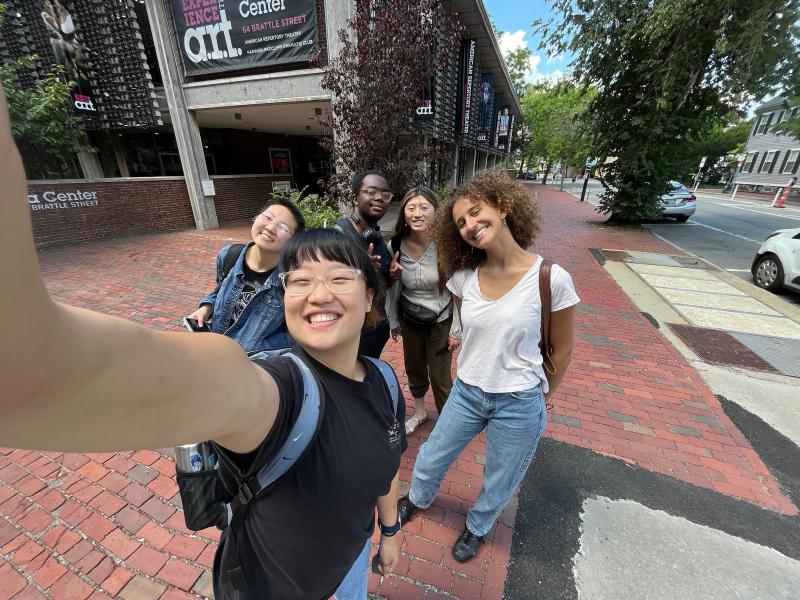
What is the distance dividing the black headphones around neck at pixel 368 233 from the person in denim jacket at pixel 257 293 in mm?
485

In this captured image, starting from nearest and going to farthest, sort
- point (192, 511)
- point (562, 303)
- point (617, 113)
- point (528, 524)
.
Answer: point (192, 511) < point (562, 303) < point (528, 524) < point (617, 113)

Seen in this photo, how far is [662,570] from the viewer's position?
2.02m

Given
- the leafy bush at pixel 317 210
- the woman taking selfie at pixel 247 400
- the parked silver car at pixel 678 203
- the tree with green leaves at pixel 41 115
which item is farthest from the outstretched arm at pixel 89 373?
the parked silver car at pixel 678 203

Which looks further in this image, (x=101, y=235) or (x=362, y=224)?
(x=101, y=235)

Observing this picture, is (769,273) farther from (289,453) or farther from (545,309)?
(289,453)

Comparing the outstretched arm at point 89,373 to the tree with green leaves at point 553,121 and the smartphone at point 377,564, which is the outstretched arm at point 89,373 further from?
the tree with green leaves at point 553,121

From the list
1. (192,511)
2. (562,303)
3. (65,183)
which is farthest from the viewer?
(65,183)

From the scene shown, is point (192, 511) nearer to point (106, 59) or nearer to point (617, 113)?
point (106, 59)

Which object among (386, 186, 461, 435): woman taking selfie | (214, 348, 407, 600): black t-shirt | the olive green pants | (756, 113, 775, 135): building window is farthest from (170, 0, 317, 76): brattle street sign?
(756, 113, 775, 135): building window

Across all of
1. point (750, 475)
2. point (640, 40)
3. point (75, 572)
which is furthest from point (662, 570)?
point (640, 40)

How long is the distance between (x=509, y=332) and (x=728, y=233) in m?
15.8

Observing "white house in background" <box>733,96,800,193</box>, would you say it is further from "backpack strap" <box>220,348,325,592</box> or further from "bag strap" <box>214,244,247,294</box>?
"backpack strap" <box>220,348,325,592</box>

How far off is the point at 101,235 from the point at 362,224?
33.7ft

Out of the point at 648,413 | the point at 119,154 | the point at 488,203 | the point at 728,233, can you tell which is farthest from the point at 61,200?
the point at 728,233
